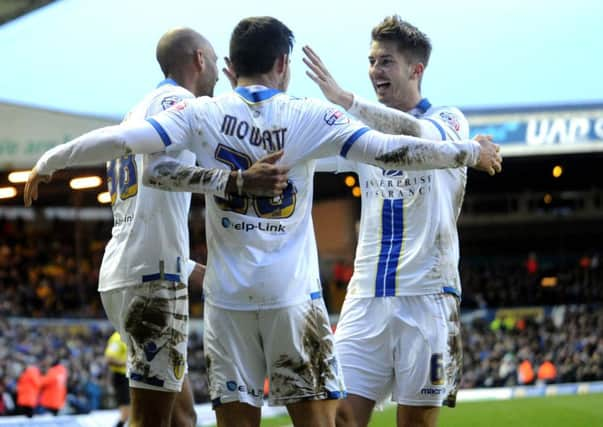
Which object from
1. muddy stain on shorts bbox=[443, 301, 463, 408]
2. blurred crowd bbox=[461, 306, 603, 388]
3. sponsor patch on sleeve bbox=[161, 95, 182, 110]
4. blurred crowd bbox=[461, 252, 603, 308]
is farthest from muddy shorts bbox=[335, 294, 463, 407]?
blurred crowd bbox=[461, 252, 603, 308]

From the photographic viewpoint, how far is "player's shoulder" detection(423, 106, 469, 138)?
4.55m

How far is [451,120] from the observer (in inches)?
181

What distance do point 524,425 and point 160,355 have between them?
29.8ft

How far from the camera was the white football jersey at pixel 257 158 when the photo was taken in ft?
12.0

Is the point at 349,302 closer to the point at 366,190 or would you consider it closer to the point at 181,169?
the point at 366,190

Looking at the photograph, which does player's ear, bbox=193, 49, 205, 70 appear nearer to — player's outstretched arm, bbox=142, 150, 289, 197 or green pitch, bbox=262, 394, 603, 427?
player's outstretched arm, bbox=142, 150, 289, 197

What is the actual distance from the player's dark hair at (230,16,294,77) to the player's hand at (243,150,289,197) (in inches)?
14.7

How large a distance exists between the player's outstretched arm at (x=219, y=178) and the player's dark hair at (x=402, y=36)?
135cm

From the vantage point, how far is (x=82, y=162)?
3775 millimetres

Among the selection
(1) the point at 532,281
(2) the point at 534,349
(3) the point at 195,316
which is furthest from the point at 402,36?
(1) the point at 532,281

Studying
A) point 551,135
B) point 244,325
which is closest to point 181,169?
point 244,325

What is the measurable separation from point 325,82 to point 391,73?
55 cm

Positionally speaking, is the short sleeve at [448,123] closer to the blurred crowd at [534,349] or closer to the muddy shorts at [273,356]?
the muddy shorts at [273,356]

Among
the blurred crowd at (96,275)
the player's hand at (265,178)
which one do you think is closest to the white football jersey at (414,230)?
the player's hand at (265,178)
